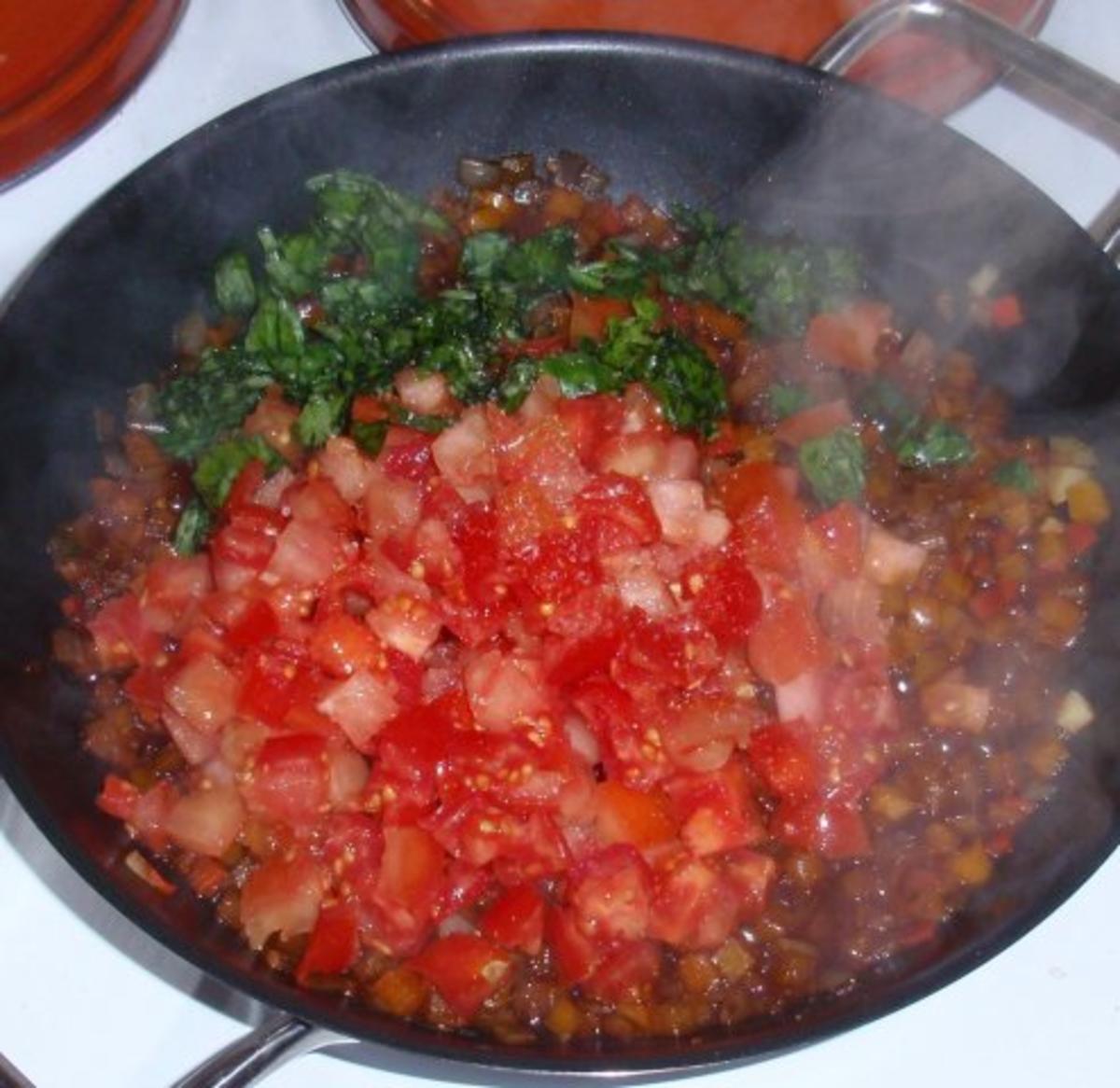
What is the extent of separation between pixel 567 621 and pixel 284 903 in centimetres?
50

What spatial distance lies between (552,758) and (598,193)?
39.3 inches

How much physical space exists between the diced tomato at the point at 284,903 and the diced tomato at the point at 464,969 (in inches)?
5.8

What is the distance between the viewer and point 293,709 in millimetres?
2041

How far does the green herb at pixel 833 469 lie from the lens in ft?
7.39

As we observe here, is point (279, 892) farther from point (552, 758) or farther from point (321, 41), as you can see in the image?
point (321, 41)

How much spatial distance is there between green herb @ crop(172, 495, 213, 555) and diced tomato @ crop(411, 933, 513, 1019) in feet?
2.16

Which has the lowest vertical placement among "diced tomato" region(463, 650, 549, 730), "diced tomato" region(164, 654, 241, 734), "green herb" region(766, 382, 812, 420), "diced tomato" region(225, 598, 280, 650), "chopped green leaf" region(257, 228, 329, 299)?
"diced tomato" region(164, 654, 241, 734)

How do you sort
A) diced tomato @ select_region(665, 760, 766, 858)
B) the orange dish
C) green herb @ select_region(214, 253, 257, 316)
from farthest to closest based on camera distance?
the orange dish → green herb @ select_region(214, 253, 257, 316) → diced tomato @ select_region(665, 760, 766, 858)

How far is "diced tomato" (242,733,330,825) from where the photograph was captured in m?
2.00

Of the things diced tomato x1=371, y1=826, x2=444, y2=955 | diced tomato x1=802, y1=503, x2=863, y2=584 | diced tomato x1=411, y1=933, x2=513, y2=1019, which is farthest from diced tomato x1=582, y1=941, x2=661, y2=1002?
diced tomato x1=802, y1=503, x2=863, y2=584

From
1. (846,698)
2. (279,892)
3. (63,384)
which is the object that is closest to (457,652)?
A: (279,892)

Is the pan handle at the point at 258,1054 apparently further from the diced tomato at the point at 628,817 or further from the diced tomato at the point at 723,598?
the diced tomato at the point at 723,598

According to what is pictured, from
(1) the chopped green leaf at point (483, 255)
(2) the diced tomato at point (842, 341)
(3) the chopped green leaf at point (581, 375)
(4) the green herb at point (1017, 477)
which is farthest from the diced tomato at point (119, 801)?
(4) the green herb at point (1017, 477)

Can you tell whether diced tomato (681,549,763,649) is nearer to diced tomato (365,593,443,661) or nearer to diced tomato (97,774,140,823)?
diced tomato (365,593,443,661)
